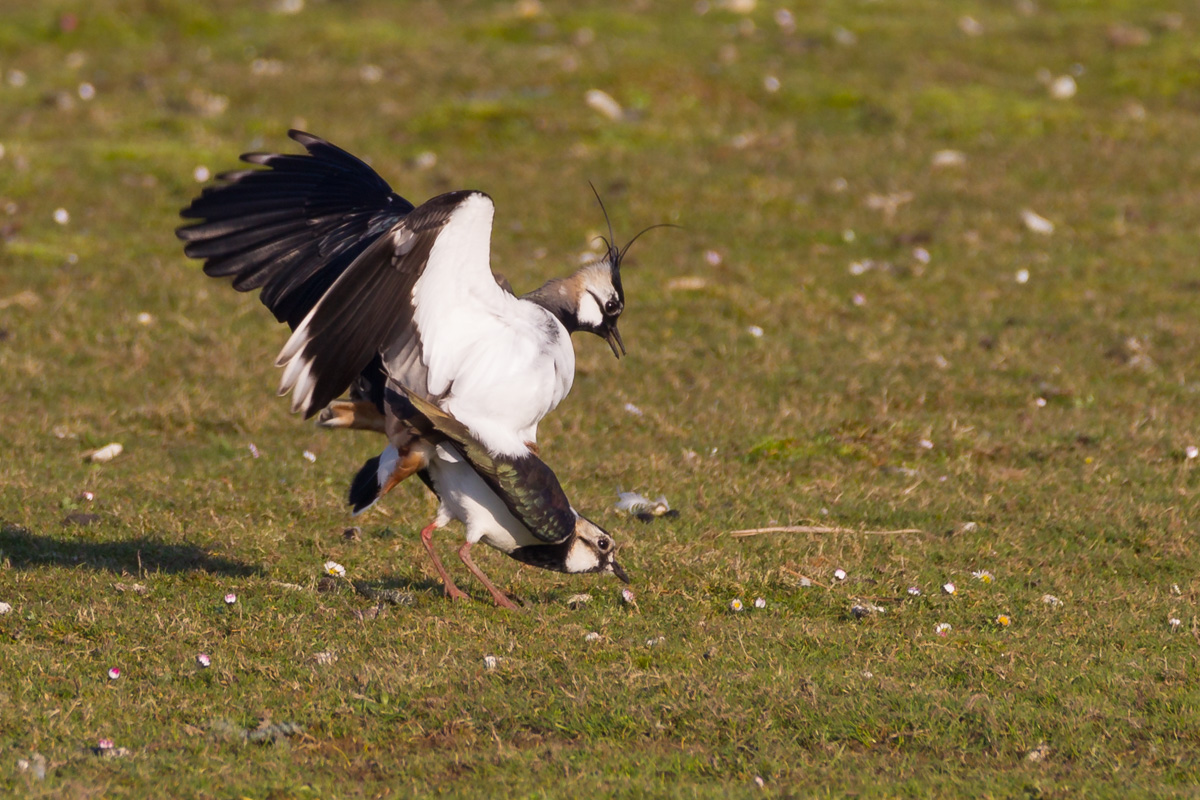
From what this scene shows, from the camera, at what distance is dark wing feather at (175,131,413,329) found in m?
6.12

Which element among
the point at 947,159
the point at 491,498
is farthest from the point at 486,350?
the point at 947,159

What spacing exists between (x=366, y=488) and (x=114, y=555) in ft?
4.76

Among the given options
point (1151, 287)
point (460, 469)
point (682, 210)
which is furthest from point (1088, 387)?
point (460, 469)

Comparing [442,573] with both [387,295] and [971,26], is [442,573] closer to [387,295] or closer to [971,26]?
[387,295]

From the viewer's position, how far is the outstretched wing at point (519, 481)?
Answer: 5777mm

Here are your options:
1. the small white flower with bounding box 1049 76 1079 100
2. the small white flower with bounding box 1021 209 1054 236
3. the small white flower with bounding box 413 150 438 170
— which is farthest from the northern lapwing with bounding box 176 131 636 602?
the small white flower with bounding box 1049 76 1079 100

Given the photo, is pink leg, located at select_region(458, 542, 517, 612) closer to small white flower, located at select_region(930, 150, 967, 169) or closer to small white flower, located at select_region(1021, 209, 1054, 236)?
small white flower, located at select_region(1021, 209, 1054, 236)

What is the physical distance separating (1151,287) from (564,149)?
6.07 m

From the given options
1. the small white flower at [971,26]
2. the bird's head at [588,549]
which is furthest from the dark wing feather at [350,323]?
the small white flower at [971,26]

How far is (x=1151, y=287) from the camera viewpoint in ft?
38.8

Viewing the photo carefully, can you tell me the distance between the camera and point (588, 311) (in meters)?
6.60

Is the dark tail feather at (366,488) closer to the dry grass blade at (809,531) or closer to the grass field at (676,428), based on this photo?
the grass field at (676,428)

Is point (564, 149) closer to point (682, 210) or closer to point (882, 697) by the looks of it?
point (682, 210)

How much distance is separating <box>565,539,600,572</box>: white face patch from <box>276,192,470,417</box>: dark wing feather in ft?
4.54
